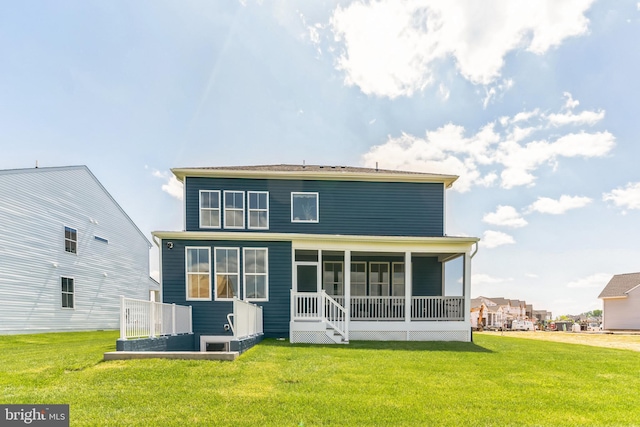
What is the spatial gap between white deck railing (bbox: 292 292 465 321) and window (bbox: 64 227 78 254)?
14.0 m

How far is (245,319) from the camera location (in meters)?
8.23

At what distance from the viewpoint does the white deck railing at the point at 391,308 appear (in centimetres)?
1081

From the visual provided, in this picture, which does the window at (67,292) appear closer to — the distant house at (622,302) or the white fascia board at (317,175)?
the white fascia board at (317,175)

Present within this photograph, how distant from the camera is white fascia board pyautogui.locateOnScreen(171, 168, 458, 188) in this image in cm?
1305

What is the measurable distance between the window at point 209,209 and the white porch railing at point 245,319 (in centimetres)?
417

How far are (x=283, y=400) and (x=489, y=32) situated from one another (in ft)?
38.4

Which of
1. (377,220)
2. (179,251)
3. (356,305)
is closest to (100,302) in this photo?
(179,251)

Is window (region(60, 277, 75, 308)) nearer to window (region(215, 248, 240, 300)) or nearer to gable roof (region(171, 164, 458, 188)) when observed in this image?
gable roof (region(171, 164, 458, 188))

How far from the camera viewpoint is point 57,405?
13.3ft

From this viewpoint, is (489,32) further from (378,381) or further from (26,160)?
(26,160)

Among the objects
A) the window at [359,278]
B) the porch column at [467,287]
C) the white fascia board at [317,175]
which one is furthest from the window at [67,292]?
the porch column at [467,287]

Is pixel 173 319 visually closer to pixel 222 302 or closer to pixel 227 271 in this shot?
pixel 222 302

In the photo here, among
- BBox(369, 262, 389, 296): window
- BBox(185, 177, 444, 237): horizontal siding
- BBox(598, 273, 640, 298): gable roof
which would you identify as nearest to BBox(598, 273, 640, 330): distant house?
BBox(598, 273, 640, 298): gable roof

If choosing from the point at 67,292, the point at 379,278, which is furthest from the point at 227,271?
the point at 67,292
